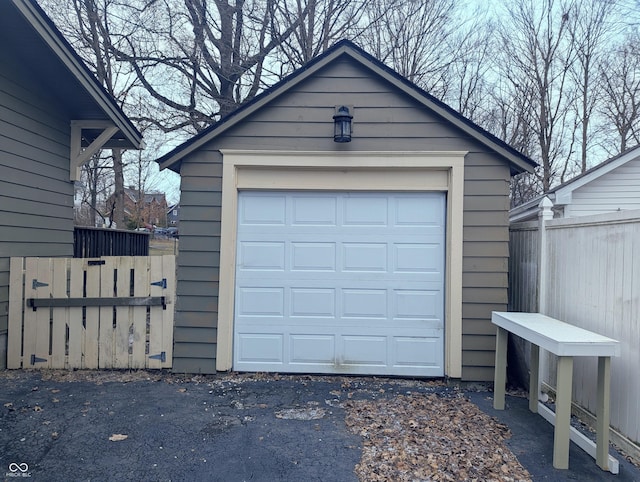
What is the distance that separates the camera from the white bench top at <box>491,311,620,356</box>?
3264 millimetres

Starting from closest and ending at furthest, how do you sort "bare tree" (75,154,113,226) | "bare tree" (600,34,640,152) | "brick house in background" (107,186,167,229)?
"bare tree" (600,34,640,152), "bare tree" (75,154,113,226), "brick house in background" (107,186,167,229)

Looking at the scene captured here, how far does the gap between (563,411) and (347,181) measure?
10.9 feet

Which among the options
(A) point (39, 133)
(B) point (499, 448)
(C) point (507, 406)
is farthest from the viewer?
(A) point (39, 133)

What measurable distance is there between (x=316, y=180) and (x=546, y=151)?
53.9 feet

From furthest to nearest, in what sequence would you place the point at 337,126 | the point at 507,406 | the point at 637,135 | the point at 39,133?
1. the point at 637,135
2. the point at 39,133
3. the point at 337,126
4. the point at 507,406

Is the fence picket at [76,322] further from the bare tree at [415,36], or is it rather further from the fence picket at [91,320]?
the bare tree at [415,36]

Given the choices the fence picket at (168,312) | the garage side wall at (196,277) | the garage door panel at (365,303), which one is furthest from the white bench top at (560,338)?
the fence picket at (168,312)

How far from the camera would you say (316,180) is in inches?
223

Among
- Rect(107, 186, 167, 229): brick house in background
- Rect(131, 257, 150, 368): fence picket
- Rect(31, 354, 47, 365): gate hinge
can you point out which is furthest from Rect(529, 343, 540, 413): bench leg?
Rect(107, 186, 167, 229): brick house in background

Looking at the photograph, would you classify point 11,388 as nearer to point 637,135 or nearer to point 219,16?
point 219,16

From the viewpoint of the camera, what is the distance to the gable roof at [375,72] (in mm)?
5344

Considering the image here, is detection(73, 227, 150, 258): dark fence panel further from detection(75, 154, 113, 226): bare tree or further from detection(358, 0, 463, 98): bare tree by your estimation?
detection(358, 0, 463, 98): bare tree

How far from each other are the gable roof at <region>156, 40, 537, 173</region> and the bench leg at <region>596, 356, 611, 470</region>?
267cm

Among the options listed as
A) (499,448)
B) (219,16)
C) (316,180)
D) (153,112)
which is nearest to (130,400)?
(316,180)
